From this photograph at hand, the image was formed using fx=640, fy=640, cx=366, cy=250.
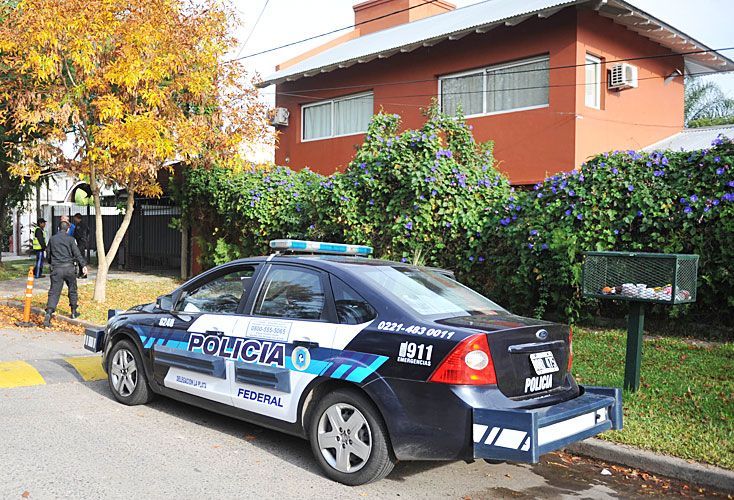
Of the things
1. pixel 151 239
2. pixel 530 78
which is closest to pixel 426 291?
pixel 530 78

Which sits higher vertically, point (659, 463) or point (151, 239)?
point (151, 239)

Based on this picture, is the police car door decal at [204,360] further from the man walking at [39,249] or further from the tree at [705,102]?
the tree at [705,102]

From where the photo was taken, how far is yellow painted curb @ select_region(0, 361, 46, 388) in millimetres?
7125

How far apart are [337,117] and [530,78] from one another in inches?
255

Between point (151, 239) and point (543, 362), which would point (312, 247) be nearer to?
point (543, 362)

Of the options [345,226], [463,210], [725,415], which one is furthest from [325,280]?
[345,226]

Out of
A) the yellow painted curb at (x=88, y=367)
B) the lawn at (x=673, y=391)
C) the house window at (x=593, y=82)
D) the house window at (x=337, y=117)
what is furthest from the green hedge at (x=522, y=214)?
the house window at (x=337, y=117)

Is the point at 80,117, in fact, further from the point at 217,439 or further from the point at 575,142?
the point at 575,142

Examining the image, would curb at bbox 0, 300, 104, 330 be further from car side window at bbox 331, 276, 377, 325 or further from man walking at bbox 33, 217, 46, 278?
car side window at bbox 331, 276, 377, 325

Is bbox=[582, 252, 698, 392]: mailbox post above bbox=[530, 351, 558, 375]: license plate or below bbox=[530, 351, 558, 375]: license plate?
above

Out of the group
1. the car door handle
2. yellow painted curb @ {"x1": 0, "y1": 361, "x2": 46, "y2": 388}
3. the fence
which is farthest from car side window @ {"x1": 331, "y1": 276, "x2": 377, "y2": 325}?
the fence

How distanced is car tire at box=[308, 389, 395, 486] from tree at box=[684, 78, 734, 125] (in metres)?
27.9

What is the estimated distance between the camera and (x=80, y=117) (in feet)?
39.5

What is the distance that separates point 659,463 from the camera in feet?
15.6
